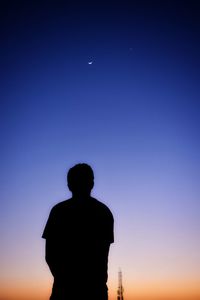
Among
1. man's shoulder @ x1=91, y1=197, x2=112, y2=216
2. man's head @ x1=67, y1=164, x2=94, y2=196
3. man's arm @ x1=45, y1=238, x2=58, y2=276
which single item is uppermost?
man's head @ x1=67, y1=164, x2=94, y2=196

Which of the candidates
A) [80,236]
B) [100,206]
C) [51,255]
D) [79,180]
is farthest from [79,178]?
[51,255]

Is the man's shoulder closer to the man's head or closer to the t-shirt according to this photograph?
the t-shirt

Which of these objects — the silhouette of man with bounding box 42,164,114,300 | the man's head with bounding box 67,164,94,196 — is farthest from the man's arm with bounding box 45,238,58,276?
the man's head with bounding box 67,164,94,196

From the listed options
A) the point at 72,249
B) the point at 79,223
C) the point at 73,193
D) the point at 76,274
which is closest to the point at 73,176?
the point at 73,193

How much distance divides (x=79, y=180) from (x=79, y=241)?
1.96 ft

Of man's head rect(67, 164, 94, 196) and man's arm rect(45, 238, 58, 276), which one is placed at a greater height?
man's head rect(67, 164, 94, 196)

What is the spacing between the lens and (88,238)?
139 inches

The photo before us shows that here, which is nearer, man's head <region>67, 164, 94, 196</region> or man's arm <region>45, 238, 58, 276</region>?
man's arm <region>45, 238, 58, 276</region>

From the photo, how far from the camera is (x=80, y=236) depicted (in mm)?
3508

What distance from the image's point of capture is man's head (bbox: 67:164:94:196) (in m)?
3.59

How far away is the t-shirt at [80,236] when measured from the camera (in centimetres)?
341

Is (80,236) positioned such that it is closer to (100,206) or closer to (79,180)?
(100,206)

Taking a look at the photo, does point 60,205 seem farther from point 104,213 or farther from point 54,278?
point 54,278

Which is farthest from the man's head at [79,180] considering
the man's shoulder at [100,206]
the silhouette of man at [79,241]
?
the man's shoulder at [100,206]
